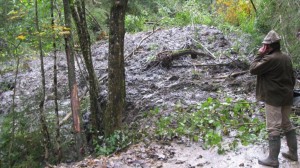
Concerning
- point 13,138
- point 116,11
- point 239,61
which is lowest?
point 13,138

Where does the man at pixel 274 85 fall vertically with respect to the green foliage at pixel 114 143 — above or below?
above

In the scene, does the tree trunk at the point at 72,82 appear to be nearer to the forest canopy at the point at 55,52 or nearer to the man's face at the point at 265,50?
the forest canopy at the point at 55,52

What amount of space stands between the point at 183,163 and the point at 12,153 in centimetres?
454

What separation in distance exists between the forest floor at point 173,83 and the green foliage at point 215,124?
204 millimetres

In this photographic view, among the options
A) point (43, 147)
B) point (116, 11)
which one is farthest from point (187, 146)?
point (43, 147)

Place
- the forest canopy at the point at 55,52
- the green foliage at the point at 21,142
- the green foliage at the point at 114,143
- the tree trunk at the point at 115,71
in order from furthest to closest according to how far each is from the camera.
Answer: the green foliage at the point at 21,142, the forest canopy at the point at 55,52, the tree trunk at the point at 115,71, the green foliage at the point at 114,143

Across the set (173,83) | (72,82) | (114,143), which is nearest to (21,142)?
(72,82)

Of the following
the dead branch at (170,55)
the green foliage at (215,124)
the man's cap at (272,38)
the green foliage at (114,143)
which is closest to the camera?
the man's cap at (272,38)

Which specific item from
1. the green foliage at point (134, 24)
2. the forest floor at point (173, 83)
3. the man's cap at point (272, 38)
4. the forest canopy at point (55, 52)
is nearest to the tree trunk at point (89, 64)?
the forest canopy at point (55, 52)

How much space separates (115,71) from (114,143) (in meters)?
1.55

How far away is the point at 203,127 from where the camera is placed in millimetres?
7578

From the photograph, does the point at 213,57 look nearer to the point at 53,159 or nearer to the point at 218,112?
the point at 218,112

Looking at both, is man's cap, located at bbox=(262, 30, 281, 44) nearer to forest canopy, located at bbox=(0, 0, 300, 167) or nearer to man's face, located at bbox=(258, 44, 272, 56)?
man's face, located at bbox=(258, 44, 272, 56)

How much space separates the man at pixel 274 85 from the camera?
5434 mm
